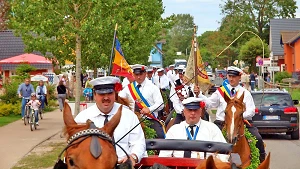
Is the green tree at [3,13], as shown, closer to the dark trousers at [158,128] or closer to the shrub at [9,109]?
the shrub at [9,109]

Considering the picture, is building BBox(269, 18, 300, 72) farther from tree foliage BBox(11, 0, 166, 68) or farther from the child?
tree foliage BBox(11, 0, 166, 68)

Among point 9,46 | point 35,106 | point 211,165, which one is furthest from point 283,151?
point 9,46

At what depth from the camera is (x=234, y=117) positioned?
10430mm

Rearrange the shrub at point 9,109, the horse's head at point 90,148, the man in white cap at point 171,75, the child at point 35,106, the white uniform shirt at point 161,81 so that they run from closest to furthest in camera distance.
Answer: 1. the horse's head at point 90,148
2. the child at point 35,106
3. the white uniform shirt at point 161,81
4. the man in white cap at point 171,75
5. the shrub at point 9,109

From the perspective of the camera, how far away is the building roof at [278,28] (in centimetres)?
8586

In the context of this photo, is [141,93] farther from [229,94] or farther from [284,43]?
[284,43]

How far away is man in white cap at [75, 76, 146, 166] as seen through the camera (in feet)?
21.1

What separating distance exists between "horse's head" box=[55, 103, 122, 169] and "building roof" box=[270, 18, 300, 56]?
81.7m

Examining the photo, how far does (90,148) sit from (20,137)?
16.8 metres

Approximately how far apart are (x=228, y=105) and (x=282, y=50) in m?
76.5

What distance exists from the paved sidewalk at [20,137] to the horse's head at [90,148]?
394 inches

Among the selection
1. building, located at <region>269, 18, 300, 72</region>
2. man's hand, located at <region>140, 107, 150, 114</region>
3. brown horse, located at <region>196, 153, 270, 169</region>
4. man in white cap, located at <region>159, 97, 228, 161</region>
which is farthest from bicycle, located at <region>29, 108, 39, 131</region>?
building, located at <region>269, 18, 300, 72</region>

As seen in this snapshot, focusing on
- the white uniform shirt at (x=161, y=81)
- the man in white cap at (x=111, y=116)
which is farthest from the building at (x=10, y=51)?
the man in white cap at (x=111, y=116)

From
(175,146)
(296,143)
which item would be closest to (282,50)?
(296,143)
